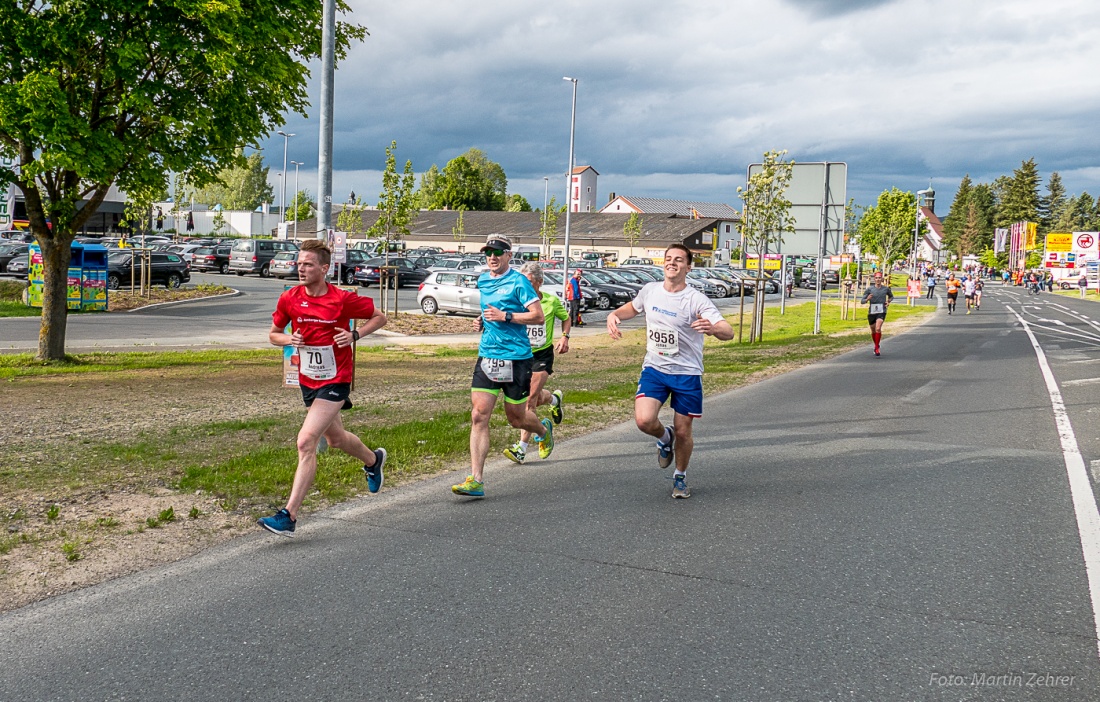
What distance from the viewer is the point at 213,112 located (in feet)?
43.2

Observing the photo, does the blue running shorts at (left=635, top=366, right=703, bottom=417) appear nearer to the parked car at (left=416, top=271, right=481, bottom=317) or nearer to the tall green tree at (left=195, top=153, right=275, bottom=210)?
the parked car at (left=416, top=271, right=481, bottom=317)

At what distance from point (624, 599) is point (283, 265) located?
43822 millimetres

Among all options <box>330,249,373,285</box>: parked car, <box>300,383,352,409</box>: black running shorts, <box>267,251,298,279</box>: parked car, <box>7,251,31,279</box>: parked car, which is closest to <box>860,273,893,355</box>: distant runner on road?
<box>300,383,352,409</box>: black running shorts

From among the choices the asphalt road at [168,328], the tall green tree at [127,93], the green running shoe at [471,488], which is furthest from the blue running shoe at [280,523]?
the asphalt road at [168,328]

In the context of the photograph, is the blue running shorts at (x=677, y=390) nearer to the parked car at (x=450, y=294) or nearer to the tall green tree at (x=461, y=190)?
the parked car at (x=450, y=294)

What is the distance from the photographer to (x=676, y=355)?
682cm

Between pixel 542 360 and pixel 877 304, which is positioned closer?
pixel 542 360

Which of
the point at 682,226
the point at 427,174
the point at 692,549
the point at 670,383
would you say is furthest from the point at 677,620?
the point at 427,174

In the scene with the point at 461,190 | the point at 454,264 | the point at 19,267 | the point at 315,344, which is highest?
the point at 461,190

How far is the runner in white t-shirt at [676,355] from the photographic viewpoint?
22.2ft

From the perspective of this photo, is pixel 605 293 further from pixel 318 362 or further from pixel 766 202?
pixel 318 362

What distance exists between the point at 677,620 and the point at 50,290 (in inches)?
502

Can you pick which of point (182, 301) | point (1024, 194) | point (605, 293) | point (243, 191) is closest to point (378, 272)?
point (605, 293)

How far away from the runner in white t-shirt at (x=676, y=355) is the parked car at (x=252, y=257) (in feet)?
140
